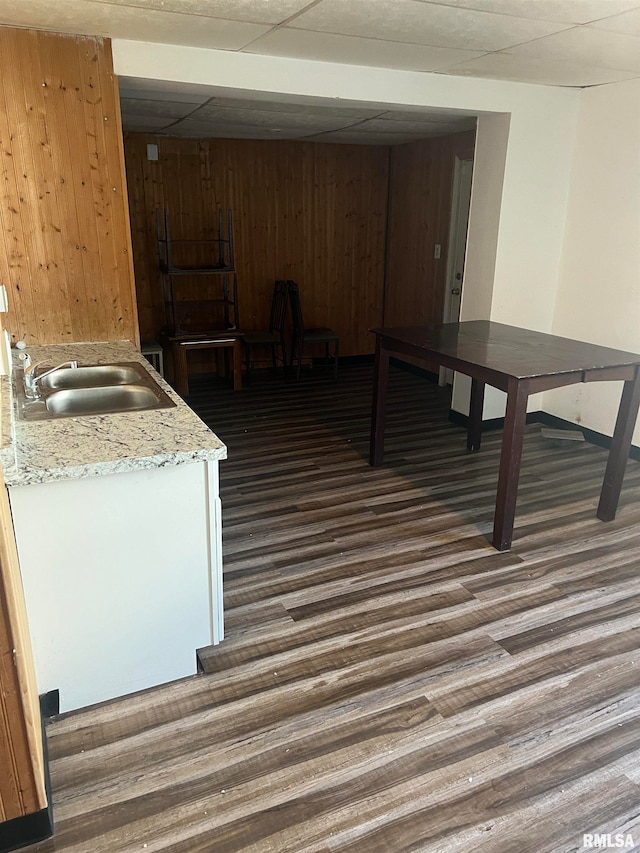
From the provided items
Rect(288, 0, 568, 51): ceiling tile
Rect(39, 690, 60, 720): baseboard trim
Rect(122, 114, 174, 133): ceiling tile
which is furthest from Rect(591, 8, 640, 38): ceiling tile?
Rect(39, 690, 60, 720): baseboard trim

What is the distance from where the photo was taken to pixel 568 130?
4297 millimetres

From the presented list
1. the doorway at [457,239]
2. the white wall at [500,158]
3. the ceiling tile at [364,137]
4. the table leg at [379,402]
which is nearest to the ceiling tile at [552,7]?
the white wall at [500,158]

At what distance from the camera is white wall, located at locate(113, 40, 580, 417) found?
3502 mm

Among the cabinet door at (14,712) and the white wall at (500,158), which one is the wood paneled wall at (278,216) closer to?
the white wall at (500,158)

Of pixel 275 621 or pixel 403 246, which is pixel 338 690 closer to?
pixel 275 621

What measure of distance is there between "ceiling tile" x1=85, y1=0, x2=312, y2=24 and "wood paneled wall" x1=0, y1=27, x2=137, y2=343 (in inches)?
24.1

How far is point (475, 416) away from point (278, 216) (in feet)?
10.7

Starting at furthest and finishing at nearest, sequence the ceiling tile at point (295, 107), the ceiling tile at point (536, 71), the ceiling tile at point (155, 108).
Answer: the ceiling tile at point (155, 108), the ceiling tile at point (295, 107), the ceiling tile at point (536, 71)

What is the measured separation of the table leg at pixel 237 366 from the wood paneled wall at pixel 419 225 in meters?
1.84

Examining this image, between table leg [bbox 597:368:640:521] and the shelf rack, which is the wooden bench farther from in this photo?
table leg [bbox 597:368:640:521]

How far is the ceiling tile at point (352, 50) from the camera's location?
299cm

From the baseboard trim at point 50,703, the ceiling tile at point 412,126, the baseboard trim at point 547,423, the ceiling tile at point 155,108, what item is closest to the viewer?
the baseboard trim at point 50,703

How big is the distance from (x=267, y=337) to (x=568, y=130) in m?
3.18

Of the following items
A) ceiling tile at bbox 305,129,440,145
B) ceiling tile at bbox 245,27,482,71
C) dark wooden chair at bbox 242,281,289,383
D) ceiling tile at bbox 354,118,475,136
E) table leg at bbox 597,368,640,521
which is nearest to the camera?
ceiling tile at bbox 245,27,482,71
